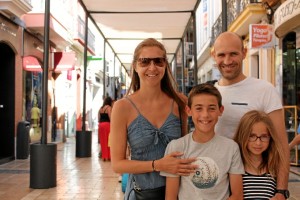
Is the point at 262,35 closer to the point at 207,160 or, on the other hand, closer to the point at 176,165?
the point at 207,160

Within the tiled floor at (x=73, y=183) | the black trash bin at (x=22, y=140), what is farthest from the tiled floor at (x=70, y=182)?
the black trash bin at (x=22, y=140)

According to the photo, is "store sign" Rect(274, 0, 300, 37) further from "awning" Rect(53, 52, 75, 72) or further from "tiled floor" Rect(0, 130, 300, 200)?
"awning" Rect(53, 52, 75, 72)

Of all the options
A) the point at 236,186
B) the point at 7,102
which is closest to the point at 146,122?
the point at 236,186

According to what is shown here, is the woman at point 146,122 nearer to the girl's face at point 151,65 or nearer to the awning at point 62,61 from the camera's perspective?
the girl's face at point 151,65

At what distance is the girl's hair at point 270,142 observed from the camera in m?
2.43

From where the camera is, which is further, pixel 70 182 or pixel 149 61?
pixel 70 182

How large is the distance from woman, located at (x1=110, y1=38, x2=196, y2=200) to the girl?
364mm

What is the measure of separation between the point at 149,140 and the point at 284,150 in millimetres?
806

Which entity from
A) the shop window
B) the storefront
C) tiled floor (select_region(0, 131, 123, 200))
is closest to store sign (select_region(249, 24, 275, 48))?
the storefront

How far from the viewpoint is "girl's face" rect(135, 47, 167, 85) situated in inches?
96.9

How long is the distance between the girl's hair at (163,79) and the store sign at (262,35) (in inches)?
423

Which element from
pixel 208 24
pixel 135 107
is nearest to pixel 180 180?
pixel 135 107

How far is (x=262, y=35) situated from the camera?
1293 cm

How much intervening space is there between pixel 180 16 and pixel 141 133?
327 inches
